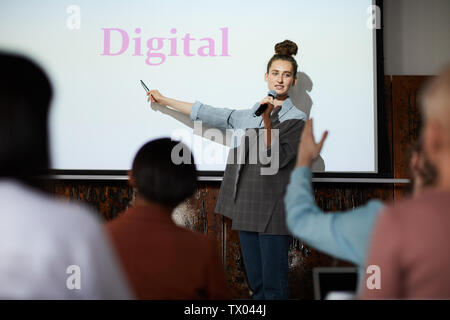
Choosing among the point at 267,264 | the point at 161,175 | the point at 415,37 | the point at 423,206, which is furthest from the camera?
the point at 415,37

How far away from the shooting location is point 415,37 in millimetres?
3168

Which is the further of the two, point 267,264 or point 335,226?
point 267,264

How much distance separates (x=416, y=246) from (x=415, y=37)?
2758mm

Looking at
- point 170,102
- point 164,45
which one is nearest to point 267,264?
point 170,102

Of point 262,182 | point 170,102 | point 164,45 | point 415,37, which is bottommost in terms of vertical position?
point 262,182

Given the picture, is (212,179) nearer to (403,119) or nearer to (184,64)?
(184,64)

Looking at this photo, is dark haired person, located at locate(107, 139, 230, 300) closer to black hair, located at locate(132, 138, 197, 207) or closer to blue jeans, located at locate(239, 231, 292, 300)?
black hair, located at locate(132, 138, 197, 207)

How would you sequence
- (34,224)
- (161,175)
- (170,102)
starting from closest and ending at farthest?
(34,224)
(161,175)
(170,102)

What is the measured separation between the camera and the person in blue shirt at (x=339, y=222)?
0.98 meters

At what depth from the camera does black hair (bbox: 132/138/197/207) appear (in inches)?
45.1

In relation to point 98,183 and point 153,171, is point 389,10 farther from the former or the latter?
point 153,171
